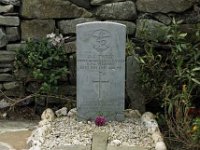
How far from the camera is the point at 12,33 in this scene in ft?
19.2

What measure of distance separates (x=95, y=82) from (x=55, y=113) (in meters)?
0.63

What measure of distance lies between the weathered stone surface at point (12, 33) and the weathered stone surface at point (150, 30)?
4.60 feet

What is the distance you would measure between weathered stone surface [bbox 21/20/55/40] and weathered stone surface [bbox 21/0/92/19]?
0.23ft

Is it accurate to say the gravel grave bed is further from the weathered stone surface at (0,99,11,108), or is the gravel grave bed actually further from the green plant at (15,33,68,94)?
the weathered stone surface at (0,99,11,108)

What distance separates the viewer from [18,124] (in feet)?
18.3

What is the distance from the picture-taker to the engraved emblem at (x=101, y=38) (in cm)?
512

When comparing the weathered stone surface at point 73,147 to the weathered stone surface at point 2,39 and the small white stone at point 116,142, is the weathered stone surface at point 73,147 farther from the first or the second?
the weathered stone surface at point 2,39

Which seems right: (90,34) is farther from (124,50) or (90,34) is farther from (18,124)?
(18,124)

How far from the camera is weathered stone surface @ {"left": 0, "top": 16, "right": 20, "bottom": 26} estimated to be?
5.80 m

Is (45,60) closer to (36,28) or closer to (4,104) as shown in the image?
(36,28)

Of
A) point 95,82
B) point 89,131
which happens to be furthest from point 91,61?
point 89,131

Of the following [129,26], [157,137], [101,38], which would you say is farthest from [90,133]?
[129,26]

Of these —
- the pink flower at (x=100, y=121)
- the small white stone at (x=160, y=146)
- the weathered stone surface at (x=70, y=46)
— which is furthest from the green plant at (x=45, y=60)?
the small white stone at (x=160, y=146)

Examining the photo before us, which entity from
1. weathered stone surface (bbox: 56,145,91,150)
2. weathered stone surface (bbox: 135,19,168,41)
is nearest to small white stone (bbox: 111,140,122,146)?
weathered stone surface (bbox: 56,145,91,150)
